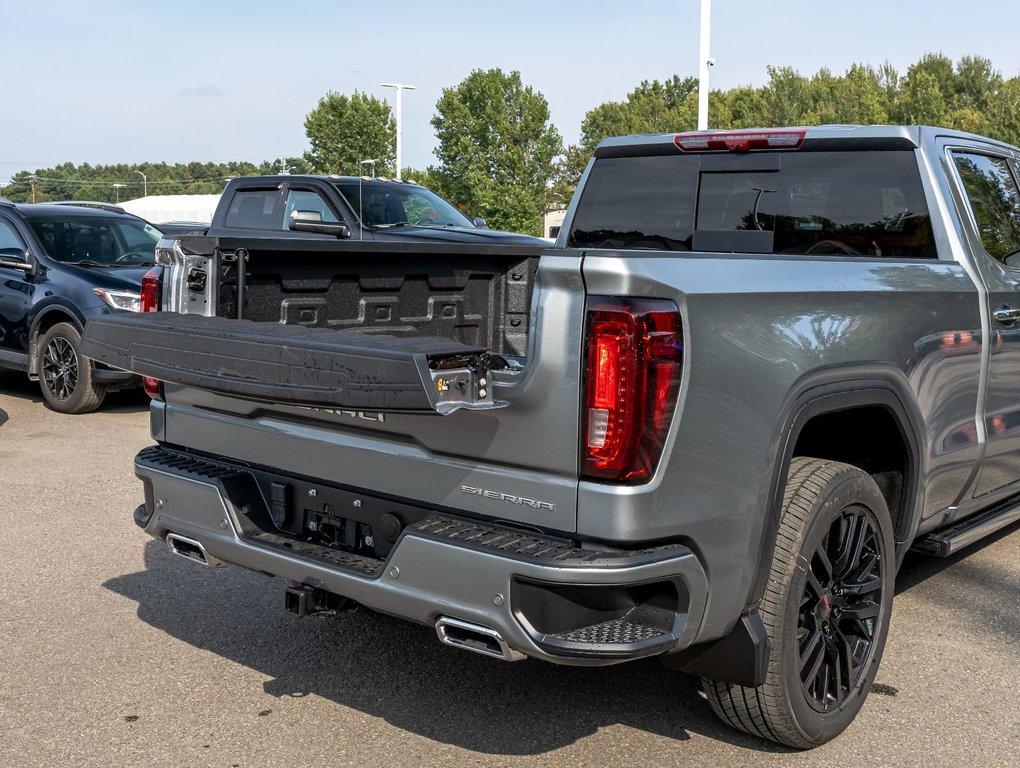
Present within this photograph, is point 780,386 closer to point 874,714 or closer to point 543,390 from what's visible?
point 543,390

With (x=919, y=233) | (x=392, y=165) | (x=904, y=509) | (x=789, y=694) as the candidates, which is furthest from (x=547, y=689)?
(x=392, y=165)

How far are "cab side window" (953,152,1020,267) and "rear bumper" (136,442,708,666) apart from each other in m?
2.52

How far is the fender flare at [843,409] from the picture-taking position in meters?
3.22

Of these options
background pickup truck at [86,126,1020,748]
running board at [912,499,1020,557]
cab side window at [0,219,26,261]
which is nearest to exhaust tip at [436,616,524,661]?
background pickup truck at [86,126,1020,748]

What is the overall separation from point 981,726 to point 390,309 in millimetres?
2503

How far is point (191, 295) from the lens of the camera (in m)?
3.79

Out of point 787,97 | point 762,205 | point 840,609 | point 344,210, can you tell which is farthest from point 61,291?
point 787,97

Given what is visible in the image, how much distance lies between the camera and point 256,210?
38.4 feet

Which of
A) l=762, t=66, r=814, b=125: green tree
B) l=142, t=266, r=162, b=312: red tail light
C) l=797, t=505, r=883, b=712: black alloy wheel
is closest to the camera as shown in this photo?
l=797, t=505, r=883, b=712: black alloy wheel

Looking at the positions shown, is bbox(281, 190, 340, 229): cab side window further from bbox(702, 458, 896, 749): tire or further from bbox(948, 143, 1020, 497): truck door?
bbox(702, 458, 896, 749): tire

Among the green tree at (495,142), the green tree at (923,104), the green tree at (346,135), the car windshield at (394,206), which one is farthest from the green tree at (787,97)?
the car windshield at (394,206)

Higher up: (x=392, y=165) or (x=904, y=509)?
(x=392, y=165)

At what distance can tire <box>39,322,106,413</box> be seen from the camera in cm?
979

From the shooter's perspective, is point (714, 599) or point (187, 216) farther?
point (187, 216)
